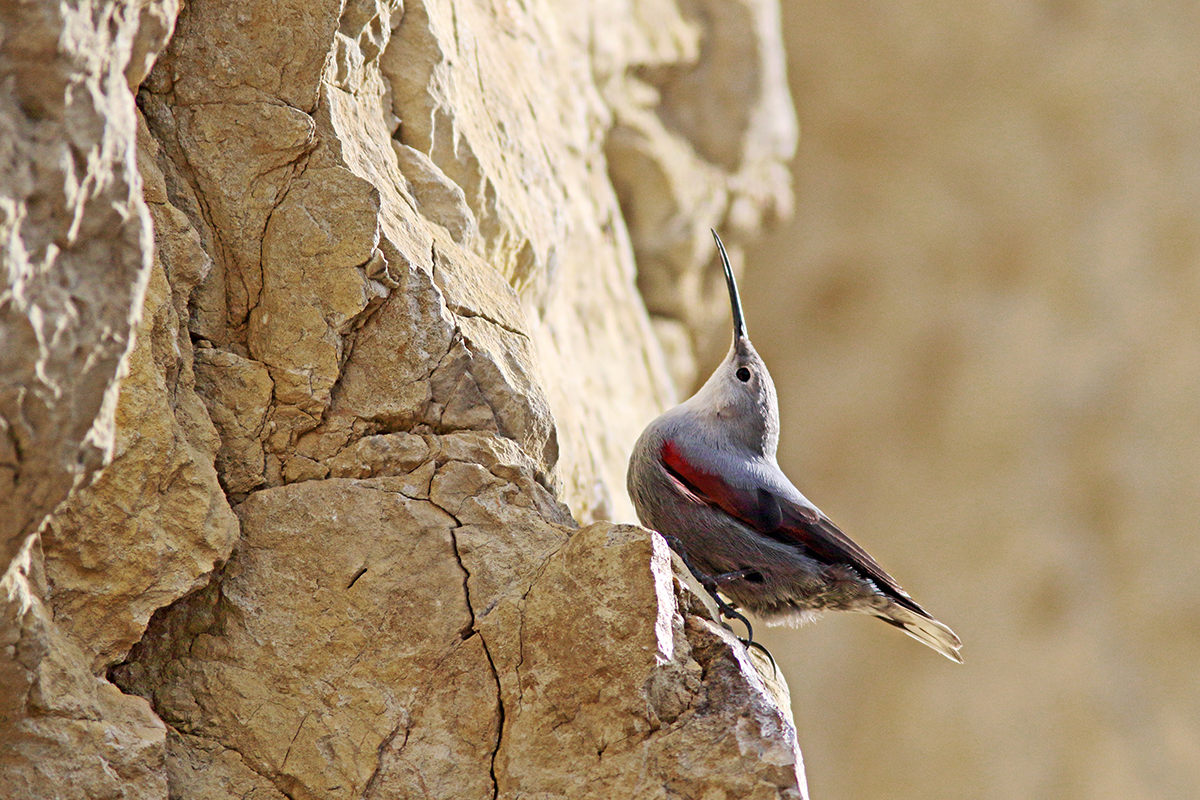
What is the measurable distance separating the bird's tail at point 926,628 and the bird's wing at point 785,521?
8cm

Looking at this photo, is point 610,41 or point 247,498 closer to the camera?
point 247,498

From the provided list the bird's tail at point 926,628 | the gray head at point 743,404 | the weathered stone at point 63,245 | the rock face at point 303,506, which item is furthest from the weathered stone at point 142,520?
the bird's tail at point 926,628

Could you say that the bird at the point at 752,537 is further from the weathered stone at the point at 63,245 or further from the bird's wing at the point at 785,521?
the weathered stone at the point at 63,245

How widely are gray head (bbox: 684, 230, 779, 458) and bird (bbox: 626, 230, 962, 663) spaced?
3.0 inches

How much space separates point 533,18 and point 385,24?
148 centimetres

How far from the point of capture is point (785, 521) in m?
2.96

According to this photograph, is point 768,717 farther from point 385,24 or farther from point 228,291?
point 385,24

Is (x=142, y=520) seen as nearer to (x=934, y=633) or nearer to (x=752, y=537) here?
(x=752, y=537)

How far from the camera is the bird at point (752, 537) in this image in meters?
2.96

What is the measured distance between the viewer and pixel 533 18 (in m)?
4.05

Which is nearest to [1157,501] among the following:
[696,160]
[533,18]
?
[696,160]

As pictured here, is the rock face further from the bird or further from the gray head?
the gray head

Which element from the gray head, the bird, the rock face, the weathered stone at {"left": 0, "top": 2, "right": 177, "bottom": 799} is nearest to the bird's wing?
the bird

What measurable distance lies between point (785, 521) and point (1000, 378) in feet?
18.3
